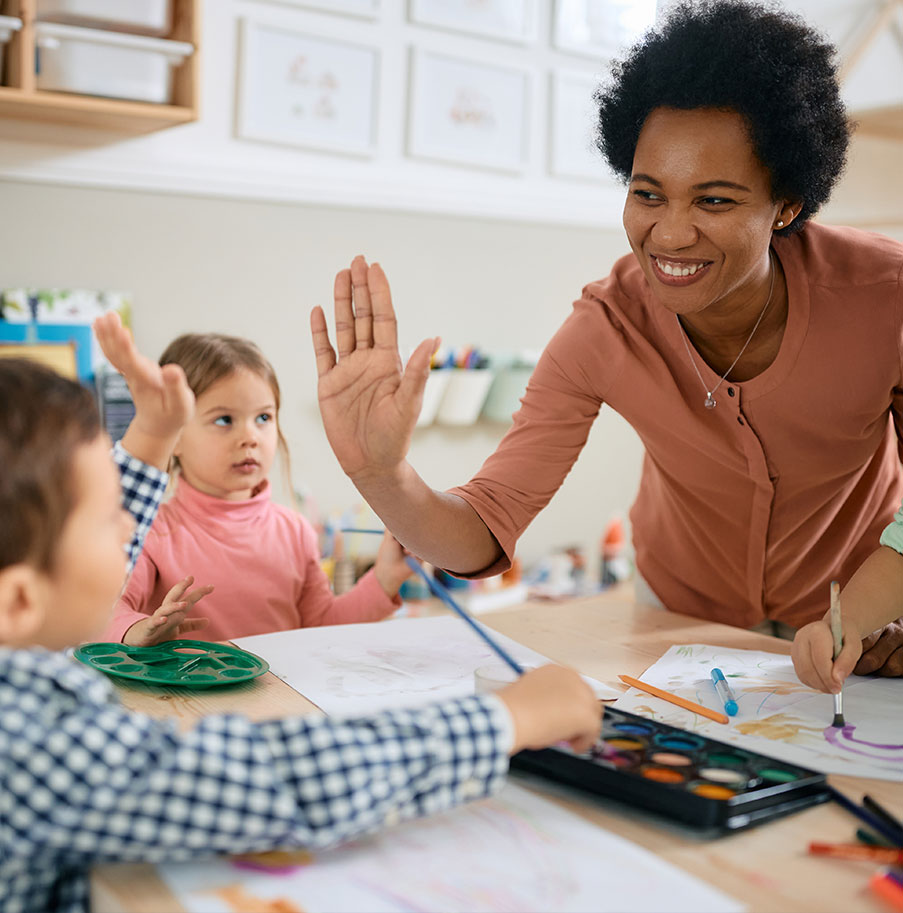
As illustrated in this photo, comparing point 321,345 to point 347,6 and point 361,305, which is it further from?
point 347,6

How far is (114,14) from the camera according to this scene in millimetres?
1819

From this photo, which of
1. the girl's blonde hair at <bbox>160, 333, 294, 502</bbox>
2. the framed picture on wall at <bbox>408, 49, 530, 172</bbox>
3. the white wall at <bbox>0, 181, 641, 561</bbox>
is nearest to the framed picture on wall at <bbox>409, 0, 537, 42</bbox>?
the framed picture on wall at <bbox>408, 49, 530, 172</bbox>

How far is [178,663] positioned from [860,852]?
0.60 meters

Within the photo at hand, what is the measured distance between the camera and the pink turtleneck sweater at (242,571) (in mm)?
1328

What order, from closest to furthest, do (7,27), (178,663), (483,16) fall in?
Result: (178,663), (7,27), (483,16)

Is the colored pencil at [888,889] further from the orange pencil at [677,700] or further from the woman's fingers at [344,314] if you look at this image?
the woman's fingers at [344,314]

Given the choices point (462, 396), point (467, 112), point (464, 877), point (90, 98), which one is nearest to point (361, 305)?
point (464, 877)

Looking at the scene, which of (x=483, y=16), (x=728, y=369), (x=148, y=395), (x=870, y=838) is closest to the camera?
(x=870, y=838)

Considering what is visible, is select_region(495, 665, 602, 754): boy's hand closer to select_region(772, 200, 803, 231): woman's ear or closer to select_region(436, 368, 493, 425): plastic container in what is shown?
select_region(772, 200, 803, 231): woman's ear

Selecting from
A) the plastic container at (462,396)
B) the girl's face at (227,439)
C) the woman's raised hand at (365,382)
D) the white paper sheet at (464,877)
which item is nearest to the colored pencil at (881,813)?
the white paper sheet at (464,877)

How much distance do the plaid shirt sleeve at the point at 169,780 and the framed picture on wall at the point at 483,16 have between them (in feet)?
6.98

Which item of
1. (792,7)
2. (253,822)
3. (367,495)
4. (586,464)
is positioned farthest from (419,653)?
(792,7)

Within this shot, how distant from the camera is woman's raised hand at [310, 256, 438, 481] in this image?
986mm

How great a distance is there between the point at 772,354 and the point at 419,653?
0.54 m
